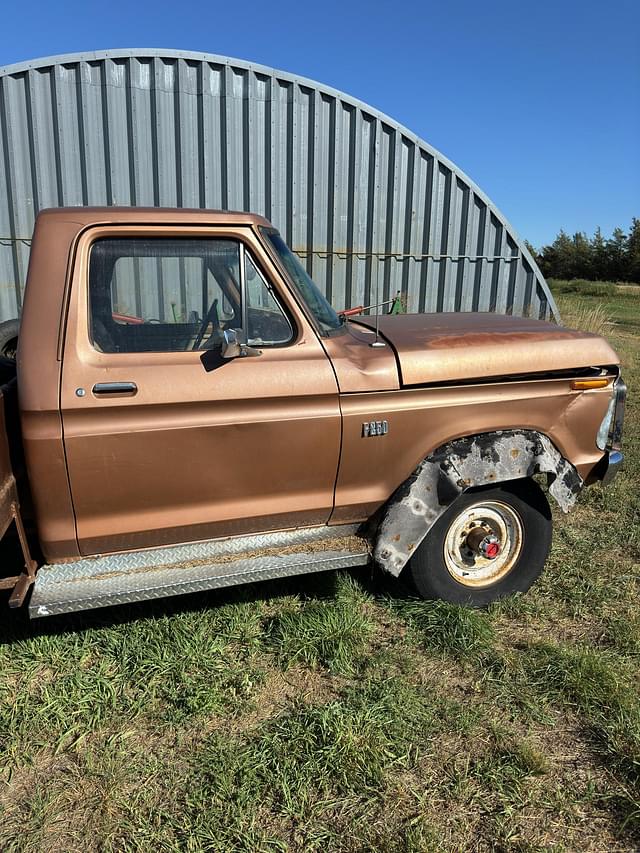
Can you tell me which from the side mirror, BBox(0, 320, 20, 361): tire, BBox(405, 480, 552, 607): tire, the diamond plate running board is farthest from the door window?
BBox(0, 320, 20, 361): tire

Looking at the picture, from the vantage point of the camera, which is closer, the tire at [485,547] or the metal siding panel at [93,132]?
the tire at [485,547]

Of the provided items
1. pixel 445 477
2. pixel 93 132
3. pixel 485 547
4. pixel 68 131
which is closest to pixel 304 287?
pixel 445 477

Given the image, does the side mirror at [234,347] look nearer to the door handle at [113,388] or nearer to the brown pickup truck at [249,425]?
the brown pickup truck at [249,425]

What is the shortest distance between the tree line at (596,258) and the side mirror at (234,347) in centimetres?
4614

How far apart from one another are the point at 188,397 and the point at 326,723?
1.58 m

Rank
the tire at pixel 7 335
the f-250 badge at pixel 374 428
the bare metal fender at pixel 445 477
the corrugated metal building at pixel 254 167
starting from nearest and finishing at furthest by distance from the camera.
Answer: the f-250 badge at pixel 374 428 → the bare metal fender at pixel 445 477 → the tire at pixel 7 335 → the corrugated metal building at pixel 254 167

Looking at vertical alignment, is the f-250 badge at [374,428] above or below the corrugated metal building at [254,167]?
below

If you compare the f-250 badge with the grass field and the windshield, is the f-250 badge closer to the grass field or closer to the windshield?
the windshield

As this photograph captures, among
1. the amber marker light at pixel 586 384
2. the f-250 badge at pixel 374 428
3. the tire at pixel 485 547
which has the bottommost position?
the tire at pixel 485 547

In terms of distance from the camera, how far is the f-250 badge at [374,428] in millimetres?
3064

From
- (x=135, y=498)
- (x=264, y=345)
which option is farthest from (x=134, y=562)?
(x=264, y=345)

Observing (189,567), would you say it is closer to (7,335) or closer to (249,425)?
(249,425)

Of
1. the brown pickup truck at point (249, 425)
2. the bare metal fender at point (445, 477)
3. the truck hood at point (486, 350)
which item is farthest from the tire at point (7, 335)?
the bare metal fender at point (445, 477)

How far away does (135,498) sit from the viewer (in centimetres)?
284
